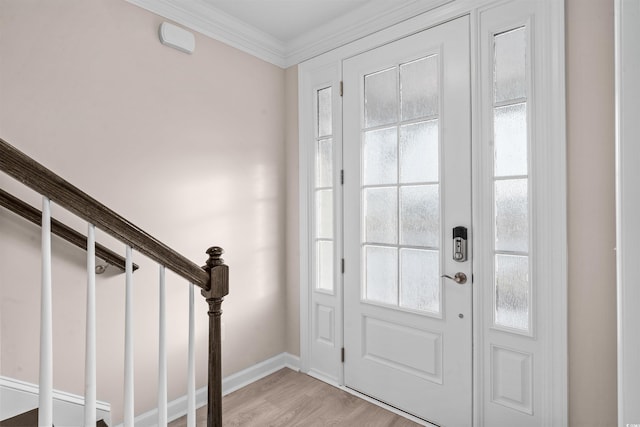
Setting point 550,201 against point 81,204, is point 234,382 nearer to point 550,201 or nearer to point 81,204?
point 81,204

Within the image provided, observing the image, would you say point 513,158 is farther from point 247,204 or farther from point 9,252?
point 9,252

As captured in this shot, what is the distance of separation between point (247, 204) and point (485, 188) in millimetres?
1595

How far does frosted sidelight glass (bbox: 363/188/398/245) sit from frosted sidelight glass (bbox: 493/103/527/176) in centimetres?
63

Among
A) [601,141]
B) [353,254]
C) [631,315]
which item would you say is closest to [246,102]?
[353,254]

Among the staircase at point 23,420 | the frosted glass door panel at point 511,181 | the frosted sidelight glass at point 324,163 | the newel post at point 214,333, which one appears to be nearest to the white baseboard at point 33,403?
the staircase at point 23,420

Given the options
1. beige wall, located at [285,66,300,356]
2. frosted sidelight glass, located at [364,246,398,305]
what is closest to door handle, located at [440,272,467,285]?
frosted sidelight glass, located at [364,246,398,305]

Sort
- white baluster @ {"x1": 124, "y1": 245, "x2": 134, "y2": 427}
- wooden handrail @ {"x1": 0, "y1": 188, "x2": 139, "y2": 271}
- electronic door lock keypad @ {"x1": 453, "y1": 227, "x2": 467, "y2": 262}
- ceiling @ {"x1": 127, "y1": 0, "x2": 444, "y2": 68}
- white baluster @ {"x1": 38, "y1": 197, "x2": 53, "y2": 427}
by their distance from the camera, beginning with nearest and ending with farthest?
white baluster @ {"x1": 38, "y1": 197, "x2": 53, "y2": 427}
white baluster @ {"x1": 124, "y1": 245, "x2": 134, "y2": 427}
wooden handrail @ {"x1": 0, "y1": 188, "x2": 139, "y2": 271}
electronic door lock keypad @ {"x1": 453, "y1": 227, "x2": 467, "y2": 262}
ceiling @ {"x1": 127, "y1": 0, "x2": 444, "y2": 68}

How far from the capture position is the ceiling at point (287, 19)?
6.84 ft

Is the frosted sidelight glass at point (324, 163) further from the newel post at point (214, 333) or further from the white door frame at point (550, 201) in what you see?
the newel post at point (214, 333)

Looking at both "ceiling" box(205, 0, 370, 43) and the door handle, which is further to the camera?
"ceiling" box(205, 0, 370, 43)

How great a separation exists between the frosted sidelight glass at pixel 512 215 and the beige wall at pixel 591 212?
0.18 meters

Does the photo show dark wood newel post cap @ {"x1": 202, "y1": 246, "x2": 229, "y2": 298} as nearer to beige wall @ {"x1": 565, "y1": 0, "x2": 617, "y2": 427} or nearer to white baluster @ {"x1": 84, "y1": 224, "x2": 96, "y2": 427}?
white baluster @ {"x1": 84, "y1": 224, "x2": 96, "y2": 427}

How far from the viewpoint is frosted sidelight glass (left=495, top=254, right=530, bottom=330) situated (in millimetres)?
1695

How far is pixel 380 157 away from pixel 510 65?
857mm
